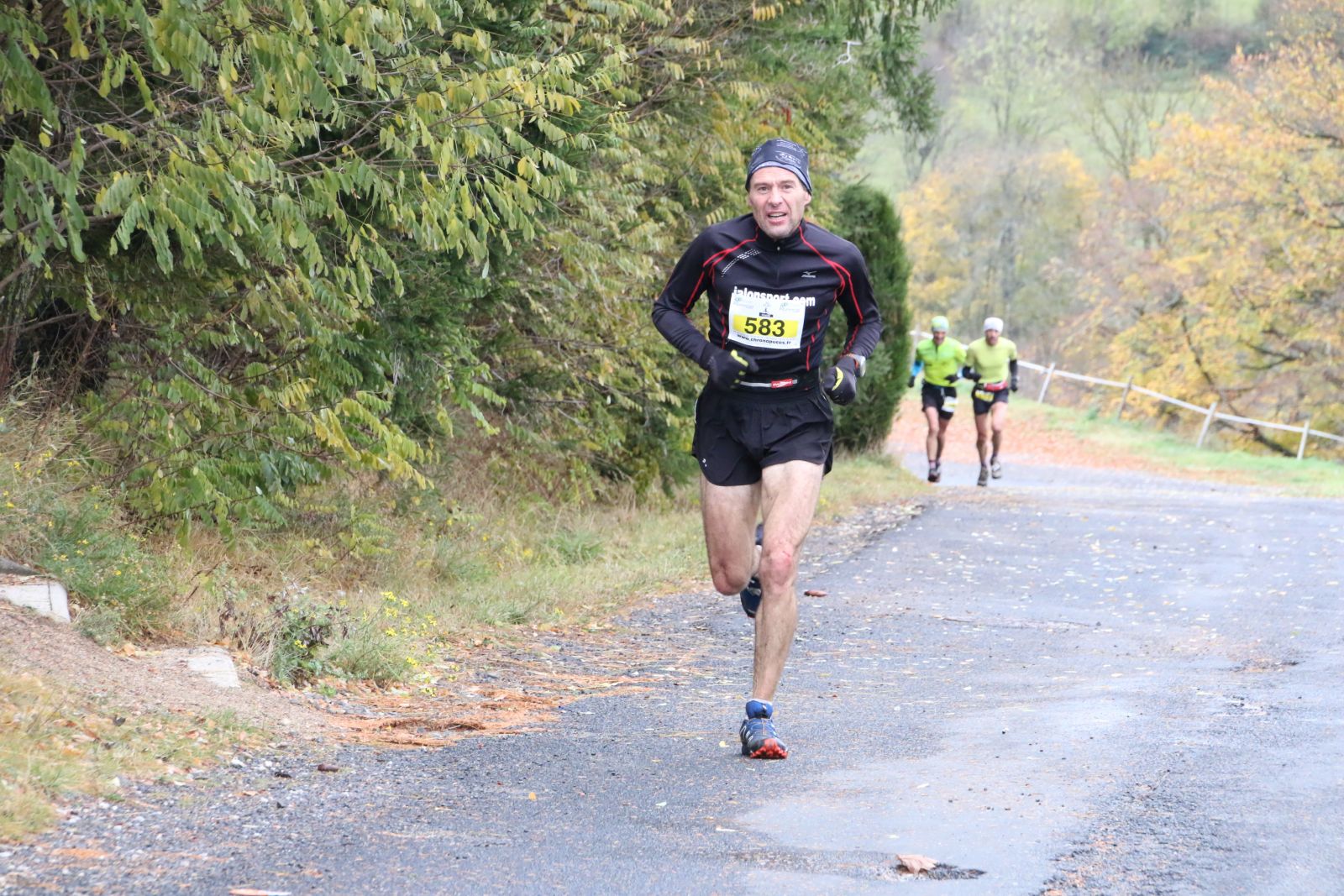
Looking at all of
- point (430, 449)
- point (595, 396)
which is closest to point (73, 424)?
point (430, 449)

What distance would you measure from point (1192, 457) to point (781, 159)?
32.3 m

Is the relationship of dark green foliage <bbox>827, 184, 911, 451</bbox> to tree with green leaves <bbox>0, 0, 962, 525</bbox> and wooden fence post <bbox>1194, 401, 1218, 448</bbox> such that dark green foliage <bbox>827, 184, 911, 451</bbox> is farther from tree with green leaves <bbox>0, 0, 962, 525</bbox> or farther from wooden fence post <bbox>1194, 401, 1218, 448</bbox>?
wooden fence post <bbox>1194, 401, 1218, 448</bbox>

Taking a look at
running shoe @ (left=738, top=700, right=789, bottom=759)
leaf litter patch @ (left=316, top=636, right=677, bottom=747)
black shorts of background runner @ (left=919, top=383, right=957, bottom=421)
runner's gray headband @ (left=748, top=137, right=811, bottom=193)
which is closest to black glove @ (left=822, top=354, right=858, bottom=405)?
runner's gray headband @ (left=748, top=137, right=811, bottom=193)

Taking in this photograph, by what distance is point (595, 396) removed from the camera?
43.8 ft

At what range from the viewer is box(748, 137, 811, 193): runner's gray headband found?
20.7ft

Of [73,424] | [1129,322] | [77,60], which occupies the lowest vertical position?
[1129,322]

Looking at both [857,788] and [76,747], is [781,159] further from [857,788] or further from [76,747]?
[76,747]

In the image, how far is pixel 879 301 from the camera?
78.1 feet

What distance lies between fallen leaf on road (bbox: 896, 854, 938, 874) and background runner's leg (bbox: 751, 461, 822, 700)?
1.78 meters

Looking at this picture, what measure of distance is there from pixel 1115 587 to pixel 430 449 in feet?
16.7

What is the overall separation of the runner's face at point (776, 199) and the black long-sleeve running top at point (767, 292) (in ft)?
0.27

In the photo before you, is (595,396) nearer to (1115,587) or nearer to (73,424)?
(1115,587)

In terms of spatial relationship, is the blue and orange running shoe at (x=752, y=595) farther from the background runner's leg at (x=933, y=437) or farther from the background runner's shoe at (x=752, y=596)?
the background runner's leg at (x=933, y=437)

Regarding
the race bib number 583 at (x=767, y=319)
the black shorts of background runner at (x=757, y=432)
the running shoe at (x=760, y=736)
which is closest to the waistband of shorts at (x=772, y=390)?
the black shorts of background runner at (x=757, y=432)
